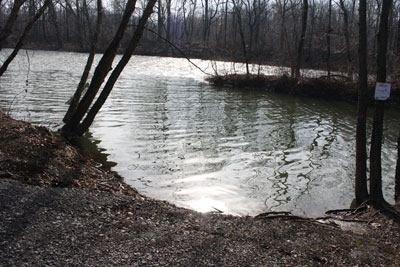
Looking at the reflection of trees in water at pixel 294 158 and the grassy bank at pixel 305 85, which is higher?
the grassy bank at pixel 305 85

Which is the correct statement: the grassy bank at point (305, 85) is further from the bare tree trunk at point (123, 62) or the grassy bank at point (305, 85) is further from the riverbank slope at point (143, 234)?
the riverbank slope at point (143, 234)

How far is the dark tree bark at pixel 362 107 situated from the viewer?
5.86m

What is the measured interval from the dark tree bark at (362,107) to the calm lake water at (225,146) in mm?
801

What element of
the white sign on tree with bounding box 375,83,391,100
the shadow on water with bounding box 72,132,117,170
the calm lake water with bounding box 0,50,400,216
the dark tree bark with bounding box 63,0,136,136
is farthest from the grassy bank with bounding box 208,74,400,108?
the shadow on water with bounding box 72,132,117,170

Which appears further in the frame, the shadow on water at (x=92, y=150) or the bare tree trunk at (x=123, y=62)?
the bare tree trunk at (x=123, y=62)

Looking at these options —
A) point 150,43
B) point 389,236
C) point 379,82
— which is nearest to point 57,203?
point 389,236

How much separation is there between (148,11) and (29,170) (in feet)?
15.9

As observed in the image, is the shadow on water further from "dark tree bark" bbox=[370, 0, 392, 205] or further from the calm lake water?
"dark tree bark" bbox=[370, 0, 392, 205]

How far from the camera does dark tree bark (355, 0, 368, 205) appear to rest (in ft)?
19.2

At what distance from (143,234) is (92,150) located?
5708 millimetres

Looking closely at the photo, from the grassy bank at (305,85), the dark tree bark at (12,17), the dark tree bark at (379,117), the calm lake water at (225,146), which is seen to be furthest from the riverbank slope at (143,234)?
the grassy bank at (305,85)

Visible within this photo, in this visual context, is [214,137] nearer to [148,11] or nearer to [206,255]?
[148,11]

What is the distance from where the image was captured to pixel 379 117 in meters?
5.86

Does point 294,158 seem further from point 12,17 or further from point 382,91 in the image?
point 12,17
